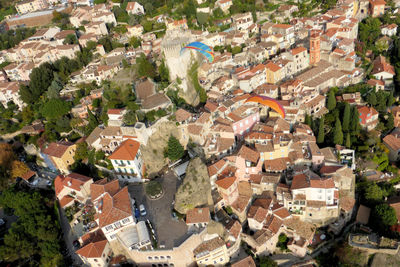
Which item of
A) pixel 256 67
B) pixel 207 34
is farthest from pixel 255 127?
pixel 207 34

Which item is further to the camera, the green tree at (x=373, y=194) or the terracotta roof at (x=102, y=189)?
the green tree at (x=373, y=194)

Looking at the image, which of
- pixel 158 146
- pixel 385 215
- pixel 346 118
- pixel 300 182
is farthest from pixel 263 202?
pixel 346 118

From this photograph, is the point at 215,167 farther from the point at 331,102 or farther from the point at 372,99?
the point at 372,99

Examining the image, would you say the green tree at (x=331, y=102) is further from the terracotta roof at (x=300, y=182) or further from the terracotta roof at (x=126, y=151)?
the terracotta roof at (x=126, y=151)

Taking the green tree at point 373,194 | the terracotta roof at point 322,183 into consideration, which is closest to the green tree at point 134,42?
the terracotta roof at point 322,183

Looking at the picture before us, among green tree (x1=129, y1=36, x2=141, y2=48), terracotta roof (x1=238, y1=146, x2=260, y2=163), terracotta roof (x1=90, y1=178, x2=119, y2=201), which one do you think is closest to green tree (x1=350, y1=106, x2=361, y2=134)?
terracotta roof (x1=238, y1=146, x2=260, y2=163)

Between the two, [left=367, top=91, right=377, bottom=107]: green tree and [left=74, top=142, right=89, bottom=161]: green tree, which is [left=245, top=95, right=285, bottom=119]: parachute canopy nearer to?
[left=367, top=91, right=377, bottom=107]: green tree
